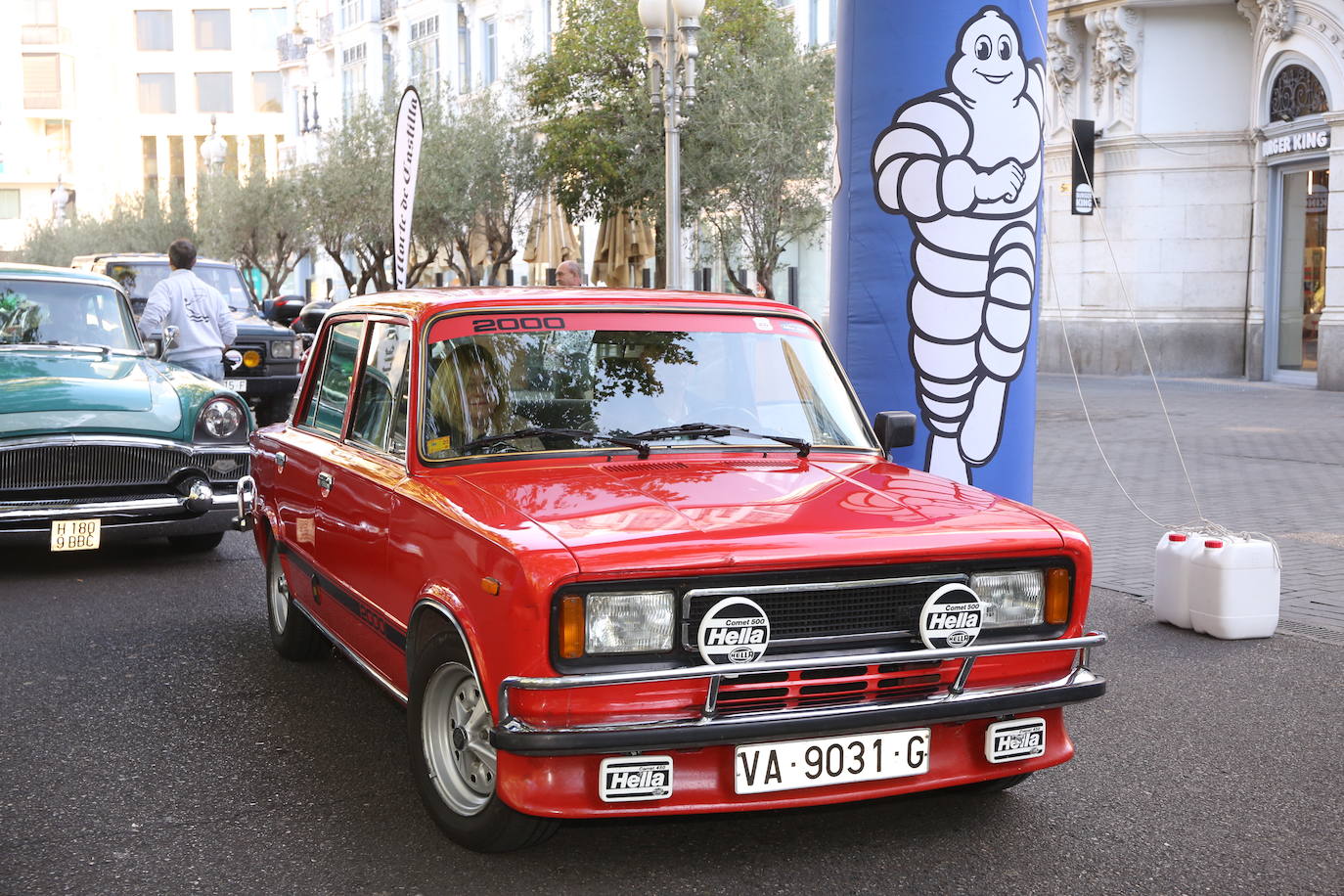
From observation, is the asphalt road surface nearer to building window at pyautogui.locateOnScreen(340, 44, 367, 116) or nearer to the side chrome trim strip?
the side chrome trim strip

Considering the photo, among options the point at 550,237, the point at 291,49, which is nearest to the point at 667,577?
the point at 550,237

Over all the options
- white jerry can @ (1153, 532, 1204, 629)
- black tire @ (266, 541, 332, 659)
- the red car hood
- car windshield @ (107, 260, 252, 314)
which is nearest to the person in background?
black tire @ (266, 541, 332, 659)

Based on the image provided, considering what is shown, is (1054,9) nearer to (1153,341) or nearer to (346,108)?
(1153,341)

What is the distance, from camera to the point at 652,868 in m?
4.09

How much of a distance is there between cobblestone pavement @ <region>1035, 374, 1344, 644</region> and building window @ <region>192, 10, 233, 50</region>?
78.0 meters

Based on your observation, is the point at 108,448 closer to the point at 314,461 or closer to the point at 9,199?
the point at 314,461

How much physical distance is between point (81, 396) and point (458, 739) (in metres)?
5.52

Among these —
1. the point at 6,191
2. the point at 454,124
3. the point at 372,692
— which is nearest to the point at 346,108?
the point at 454,124

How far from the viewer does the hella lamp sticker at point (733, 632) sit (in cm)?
378

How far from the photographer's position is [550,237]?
1254 inches

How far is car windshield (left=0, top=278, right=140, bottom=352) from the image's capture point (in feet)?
32.5

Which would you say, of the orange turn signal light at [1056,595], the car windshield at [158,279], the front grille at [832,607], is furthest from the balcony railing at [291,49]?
the front grille at [832,607]

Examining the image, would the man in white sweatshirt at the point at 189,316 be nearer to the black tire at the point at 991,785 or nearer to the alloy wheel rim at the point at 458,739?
the alloy wheel rim at the point at 458,739

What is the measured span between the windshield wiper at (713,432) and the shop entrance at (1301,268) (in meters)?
19.4
